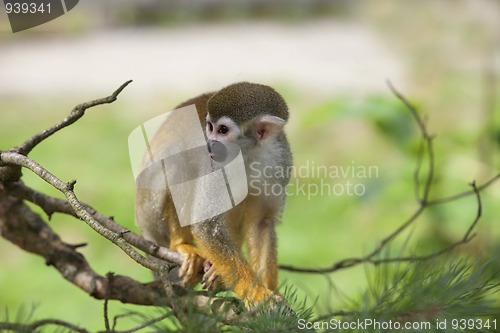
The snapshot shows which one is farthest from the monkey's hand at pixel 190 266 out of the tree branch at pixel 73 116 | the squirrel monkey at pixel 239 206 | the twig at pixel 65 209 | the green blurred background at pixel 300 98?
the green blurred background at pixel 300 98

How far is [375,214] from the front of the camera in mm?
4020

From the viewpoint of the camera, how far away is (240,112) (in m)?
1.63

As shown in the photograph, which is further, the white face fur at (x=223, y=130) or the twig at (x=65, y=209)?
the white face fur at (x=223, y=130)

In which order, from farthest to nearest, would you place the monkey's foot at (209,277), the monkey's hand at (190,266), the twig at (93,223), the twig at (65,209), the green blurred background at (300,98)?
1. the green blurred background at (300,98)
2. the monkey's hand at (190,266)
3. the monkey's foot at (209,277)
4. the twig at (65,209)
5. the twig at (93,223)

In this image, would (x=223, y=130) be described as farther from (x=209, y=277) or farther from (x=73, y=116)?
(x=73, y=116)

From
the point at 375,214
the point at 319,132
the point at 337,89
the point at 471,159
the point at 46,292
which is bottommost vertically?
the point at 46,292

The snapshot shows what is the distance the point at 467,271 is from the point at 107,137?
374 centimetres

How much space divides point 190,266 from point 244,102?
16.7 inches

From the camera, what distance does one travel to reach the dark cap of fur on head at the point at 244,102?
5.26 ft

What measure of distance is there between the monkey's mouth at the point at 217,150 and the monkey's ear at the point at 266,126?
100 mm

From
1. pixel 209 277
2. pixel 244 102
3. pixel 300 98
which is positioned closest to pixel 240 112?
pixel 244 102

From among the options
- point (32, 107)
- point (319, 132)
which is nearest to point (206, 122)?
point (319, 132)

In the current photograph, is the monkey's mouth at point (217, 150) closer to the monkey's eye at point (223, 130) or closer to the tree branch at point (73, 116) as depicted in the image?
the monkey's eye at point (223, 130)

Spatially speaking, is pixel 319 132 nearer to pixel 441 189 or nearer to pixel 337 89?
pixel 337 89
